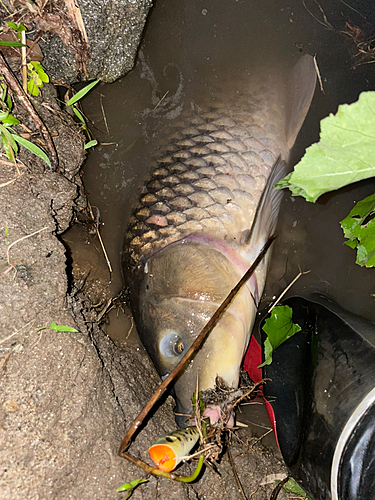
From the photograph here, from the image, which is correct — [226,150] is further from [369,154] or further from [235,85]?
[369,154]

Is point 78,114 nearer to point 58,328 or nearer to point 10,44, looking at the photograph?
point 10,44

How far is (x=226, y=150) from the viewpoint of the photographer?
7.00ft

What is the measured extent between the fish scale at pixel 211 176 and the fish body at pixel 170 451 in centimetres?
→ 98

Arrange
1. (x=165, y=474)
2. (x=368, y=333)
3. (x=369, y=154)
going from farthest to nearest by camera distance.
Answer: (x=368, y=333)
(x=165, y=474)
(x=369, y=154)

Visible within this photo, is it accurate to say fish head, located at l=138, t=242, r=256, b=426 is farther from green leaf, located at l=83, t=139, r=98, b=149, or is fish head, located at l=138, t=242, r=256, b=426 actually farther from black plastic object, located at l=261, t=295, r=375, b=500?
green leaf, located at l=83, t=139, r=98, b=149

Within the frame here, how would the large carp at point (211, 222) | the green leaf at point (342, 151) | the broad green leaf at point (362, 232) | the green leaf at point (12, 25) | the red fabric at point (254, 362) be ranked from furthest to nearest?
1. the red fabric at point (254, 362)
2. the broad green leaf at point (362, 232)
3. the large carp at point (211, 222)
4. the green leaf at point (12, 25)
5. the green leaf at point (342, 151)

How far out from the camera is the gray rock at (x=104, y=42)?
1.98 m

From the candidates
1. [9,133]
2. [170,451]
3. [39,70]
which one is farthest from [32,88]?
[170,451]

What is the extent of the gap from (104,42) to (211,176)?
1.00 metres

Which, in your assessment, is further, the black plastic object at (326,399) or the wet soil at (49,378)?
the black plastic object at (326,399)

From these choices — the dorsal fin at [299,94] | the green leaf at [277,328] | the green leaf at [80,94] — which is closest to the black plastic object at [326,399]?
the green leaf at [277,328]

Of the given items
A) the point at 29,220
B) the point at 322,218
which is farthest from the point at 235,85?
the point at 29,220

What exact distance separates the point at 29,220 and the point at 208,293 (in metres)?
0.99

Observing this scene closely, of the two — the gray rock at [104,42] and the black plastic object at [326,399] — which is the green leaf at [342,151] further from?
the gray rock at [104,42]
